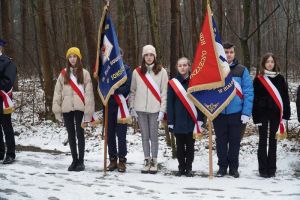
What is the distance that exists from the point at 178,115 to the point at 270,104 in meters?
1.57

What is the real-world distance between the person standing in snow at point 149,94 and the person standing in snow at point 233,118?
41.8 inches

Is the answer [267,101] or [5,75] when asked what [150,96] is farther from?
[5,75]

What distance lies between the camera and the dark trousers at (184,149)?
6.86 m

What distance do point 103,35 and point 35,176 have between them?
2.71 meters

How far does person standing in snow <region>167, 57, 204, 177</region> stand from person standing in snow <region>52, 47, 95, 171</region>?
1.44 metres

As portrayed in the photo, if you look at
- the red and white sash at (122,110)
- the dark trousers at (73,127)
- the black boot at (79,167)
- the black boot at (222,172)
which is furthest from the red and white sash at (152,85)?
the black boot at (79,167)

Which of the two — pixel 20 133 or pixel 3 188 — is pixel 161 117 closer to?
pixel 3 188

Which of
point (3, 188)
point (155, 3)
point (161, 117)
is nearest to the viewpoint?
point (3, 188)

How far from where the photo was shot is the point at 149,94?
23.0ft

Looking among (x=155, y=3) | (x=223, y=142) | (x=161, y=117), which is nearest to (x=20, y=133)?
(x=155, y=3)

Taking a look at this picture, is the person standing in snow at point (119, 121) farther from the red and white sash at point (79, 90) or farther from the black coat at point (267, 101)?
the black coat at point (267, 101)

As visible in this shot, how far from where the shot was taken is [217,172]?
7070mm

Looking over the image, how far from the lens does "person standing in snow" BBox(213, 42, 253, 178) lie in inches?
260

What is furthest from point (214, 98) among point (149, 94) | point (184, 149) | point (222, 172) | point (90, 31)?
point (90, 31)
